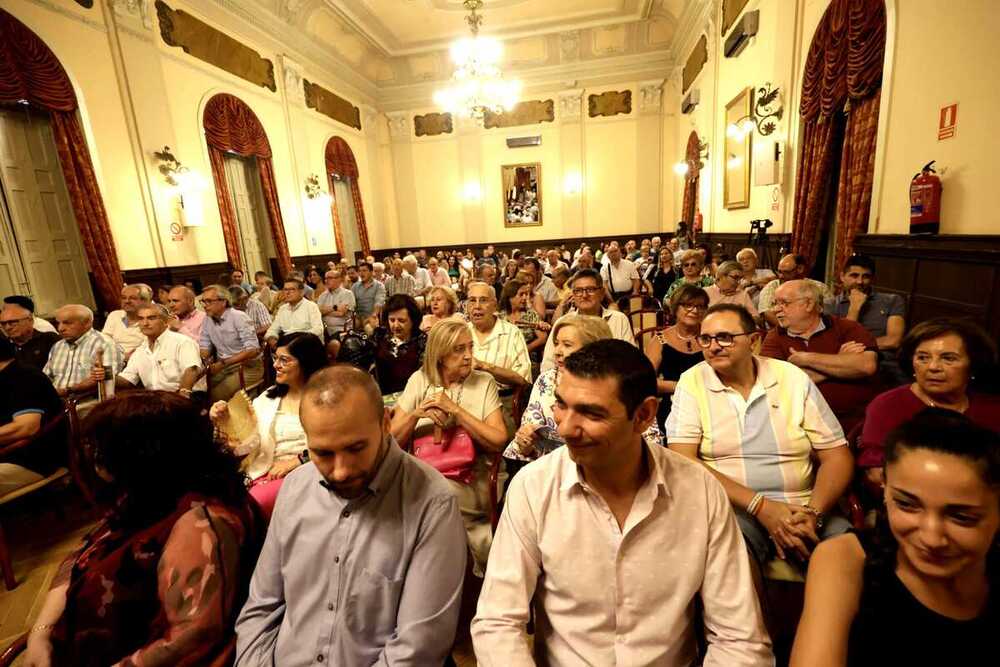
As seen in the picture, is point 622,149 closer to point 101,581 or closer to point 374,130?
point 374,130

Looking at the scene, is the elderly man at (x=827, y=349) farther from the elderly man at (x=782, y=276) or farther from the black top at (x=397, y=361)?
the black top at (x=397, y=361)

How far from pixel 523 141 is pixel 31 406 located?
11469 mm

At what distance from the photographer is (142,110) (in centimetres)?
570

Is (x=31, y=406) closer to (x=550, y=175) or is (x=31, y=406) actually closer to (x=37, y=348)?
(x=37, y=348)

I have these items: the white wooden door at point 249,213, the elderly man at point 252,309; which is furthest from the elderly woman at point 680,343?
the white wooden door at point 249,213

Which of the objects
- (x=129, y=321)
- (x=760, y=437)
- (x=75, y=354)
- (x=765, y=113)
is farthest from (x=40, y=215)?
(x=765, y=113)

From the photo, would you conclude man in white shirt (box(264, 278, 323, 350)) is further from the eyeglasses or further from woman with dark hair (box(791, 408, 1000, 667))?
woman with dark hair (box(791, 408, 1000, 667))

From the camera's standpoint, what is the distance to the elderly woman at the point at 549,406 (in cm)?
189

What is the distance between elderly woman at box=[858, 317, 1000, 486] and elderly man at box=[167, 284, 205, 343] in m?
4.69

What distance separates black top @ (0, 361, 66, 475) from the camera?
2240 mm

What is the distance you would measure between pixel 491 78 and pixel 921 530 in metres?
8.73

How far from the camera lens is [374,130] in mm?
12047

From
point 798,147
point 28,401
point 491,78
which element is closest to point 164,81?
point 491,78

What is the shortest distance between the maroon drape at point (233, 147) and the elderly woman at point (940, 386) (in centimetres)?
815
